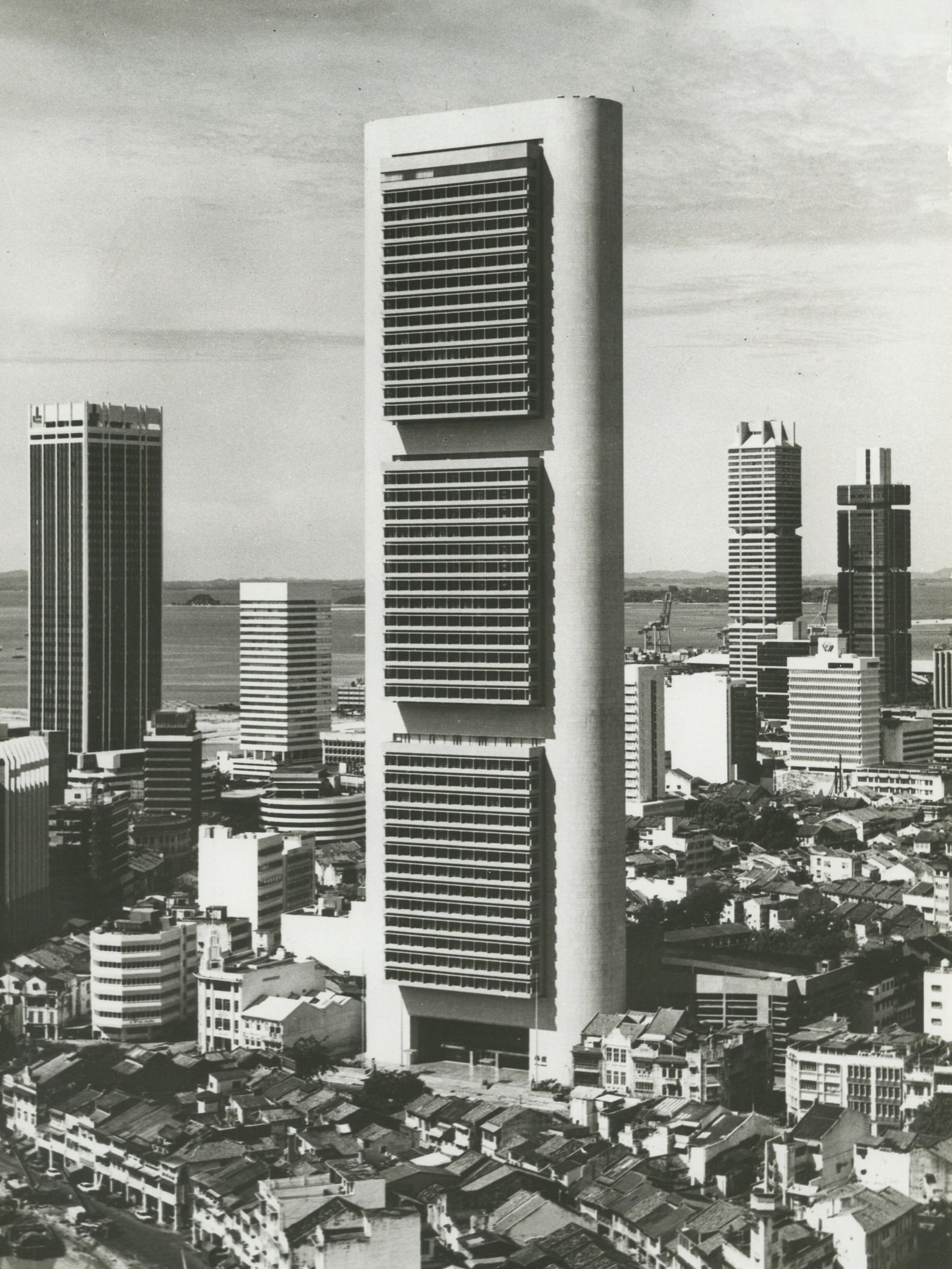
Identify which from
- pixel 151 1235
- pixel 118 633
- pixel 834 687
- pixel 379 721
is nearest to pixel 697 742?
pixel 834 687

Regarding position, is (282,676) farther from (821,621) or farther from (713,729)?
(821,621)

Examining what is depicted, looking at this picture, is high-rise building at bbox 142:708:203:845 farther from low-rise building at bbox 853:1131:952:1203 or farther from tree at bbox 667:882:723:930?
low-rise building at bbox 853:1131:952:1203

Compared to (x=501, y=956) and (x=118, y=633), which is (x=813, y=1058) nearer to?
(x=501, y=956)

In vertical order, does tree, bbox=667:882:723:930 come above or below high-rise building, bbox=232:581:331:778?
below

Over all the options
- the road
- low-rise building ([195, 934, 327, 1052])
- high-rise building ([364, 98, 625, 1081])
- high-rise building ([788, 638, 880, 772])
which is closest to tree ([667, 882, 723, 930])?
high-rise building ([364, 98, 625, 1081])

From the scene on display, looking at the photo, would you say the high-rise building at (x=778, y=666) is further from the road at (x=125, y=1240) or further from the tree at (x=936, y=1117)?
the road at (x=125, y=1240)

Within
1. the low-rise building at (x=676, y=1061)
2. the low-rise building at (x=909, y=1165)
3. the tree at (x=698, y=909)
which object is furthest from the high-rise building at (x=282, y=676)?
the low-rise building at (x=909, y=1165)
